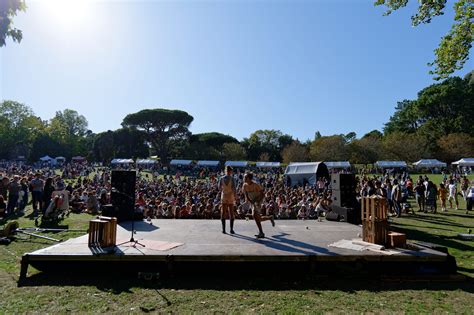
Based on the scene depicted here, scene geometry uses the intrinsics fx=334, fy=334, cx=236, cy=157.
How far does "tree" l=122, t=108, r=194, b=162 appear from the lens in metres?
63.9

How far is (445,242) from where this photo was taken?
9305 mm

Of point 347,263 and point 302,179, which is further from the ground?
point 302,179

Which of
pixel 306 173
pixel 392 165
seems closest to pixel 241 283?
pixel 306 173

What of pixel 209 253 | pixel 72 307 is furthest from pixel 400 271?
pixel 72 307

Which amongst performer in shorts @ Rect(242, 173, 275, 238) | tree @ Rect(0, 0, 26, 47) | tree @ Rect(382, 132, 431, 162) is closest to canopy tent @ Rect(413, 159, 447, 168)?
tree @ Rect(382, 132, 431, 162)

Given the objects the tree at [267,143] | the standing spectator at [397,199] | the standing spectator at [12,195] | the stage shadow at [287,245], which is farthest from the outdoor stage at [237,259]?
the tree at [267,143]

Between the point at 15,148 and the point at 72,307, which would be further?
the point at 15,148

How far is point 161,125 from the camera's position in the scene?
6469 cm

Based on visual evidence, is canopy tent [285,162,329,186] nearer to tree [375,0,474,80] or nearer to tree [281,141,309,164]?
tree [375,0,474,80]

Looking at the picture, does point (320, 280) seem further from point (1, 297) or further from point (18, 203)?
point (18, 203)

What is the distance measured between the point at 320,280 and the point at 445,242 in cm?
522

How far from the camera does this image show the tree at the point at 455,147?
5216cm

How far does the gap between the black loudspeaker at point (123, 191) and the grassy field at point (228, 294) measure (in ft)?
11.7

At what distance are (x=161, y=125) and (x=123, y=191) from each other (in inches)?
2203
